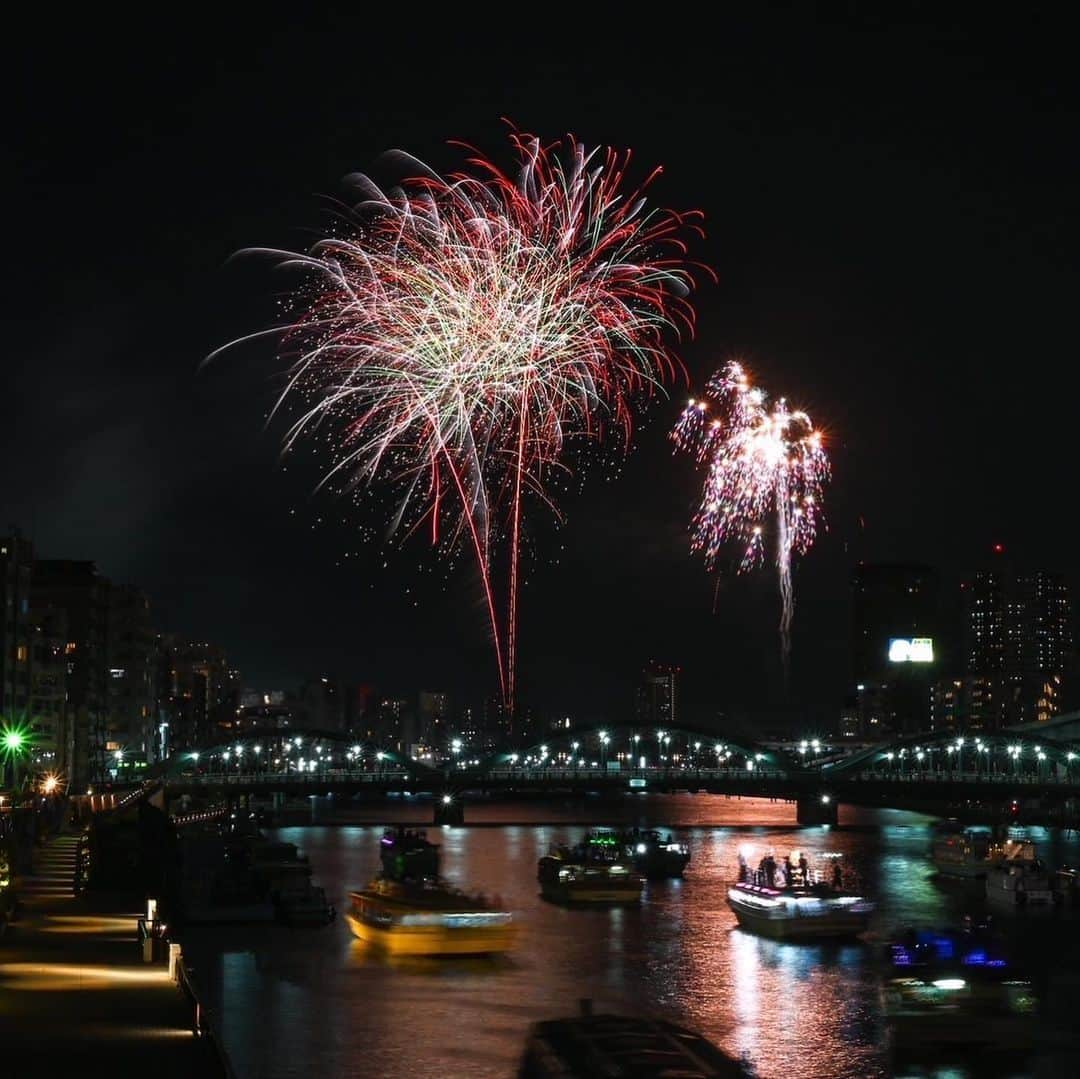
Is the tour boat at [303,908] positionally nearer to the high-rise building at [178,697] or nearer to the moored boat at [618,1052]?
the moored boat at [618,1052]

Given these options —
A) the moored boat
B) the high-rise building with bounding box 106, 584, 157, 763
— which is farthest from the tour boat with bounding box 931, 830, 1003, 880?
the high-rise building with bounding box 106, 584, 157, 763

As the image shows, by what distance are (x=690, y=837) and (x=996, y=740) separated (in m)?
37.7

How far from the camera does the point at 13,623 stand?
90812 mm

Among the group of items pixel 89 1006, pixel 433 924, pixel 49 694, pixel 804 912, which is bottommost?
pixel 804 912

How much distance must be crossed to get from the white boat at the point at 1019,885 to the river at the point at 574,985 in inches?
52.6

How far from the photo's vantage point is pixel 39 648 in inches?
4090

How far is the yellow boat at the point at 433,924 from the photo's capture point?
46.2m

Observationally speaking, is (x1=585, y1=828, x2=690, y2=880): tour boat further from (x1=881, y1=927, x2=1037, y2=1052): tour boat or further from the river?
(x1=881, y1=927, x2=1037, y2=1052): tour boat

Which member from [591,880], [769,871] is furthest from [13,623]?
[769,871]

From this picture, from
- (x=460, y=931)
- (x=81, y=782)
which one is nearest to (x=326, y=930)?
(x=460, y=931)

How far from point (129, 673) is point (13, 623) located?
185ft

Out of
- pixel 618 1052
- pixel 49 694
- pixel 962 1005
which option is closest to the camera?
pixel 618 1052

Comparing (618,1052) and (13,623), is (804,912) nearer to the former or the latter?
(618,1052)

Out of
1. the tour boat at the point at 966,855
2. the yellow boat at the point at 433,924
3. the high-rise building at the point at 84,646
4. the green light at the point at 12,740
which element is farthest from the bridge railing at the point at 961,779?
the yellow boat at the point at 433,924
